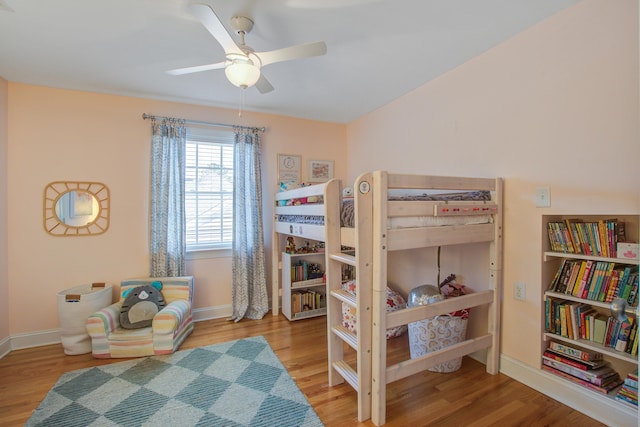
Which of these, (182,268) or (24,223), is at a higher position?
(24,223)

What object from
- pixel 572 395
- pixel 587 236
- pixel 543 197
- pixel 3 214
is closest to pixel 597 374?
pixel 572 395

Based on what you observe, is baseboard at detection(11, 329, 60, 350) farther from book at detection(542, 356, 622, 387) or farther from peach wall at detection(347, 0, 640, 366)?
book at detection(542, 356, 622, 387)

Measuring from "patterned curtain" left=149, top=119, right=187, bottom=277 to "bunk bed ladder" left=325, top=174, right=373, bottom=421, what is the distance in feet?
6.30

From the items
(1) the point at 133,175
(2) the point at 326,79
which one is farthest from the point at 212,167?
(2) the point at 326,79

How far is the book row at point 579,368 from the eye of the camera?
1.65 meters

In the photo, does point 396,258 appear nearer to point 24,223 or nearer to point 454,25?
point 454,25

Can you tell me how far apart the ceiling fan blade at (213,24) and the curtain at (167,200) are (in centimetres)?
180

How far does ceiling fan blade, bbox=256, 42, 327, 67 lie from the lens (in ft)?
5.14

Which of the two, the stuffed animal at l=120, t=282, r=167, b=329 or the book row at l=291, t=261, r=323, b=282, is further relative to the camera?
the book row at l=291, t=261, r=323, b=282

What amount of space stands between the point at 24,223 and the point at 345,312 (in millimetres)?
3056

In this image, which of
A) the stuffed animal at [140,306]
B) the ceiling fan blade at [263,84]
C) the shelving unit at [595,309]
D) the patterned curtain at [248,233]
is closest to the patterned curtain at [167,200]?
the stuffed animal at [140,306]

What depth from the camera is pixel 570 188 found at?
1.72 meters

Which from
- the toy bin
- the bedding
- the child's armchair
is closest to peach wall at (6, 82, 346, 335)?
the child's armchair

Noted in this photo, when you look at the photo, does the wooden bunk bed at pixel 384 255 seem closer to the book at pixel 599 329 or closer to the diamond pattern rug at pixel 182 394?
the diamond pattern rug at pixel 182 394
